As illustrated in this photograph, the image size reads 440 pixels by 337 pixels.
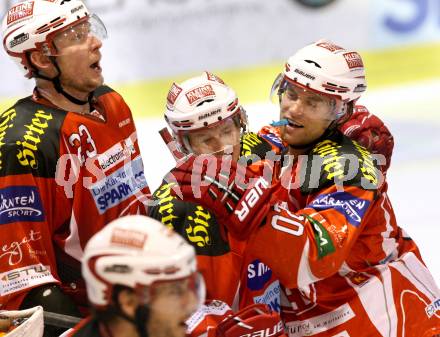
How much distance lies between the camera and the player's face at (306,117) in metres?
3.42

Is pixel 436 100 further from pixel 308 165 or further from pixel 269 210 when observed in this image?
pixel 269 210

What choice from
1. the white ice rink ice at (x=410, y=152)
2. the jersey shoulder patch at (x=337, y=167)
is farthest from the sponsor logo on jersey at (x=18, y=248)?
the white ice rink ice at (x=410, y=152)

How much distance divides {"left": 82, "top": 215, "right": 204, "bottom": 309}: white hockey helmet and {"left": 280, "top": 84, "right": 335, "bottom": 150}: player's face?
55.2 inches

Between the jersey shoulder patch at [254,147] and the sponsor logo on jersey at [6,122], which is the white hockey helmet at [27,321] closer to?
the sponsor logo on jersey at [6,122]

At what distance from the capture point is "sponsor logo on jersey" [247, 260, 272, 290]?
10.4ft

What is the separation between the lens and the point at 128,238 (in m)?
2.05

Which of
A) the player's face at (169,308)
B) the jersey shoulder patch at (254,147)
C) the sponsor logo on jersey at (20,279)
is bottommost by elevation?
the sponsor logo on jersey at (20,279)

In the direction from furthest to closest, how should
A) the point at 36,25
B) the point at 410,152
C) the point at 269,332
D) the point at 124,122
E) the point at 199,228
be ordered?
the point at 410,152 < the point at 124,122 < the point at 36,25 < the point at 199,228 < the point at 269,332

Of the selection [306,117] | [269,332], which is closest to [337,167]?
[306,117]

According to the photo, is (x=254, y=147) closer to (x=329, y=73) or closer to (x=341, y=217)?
(x=329, y=73)

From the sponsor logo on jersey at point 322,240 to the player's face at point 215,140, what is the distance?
1.05 ft

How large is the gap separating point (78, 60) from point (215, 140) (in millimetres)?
592

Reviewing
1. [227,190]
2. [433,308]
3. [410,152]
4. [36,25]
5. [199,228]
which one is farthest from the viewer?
[410,152]

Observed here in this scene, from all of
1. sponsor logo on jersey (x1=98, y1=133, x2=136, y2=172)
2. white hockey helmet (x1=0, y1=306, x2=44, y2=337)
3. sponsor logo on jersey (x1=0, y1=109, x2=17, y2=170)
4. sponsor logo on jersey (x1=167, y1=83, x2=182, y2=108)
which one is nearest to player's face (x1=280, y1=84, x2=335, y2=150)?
sponsor logo on jersey (x1=167, y1=83, x2=182, y2=108)
